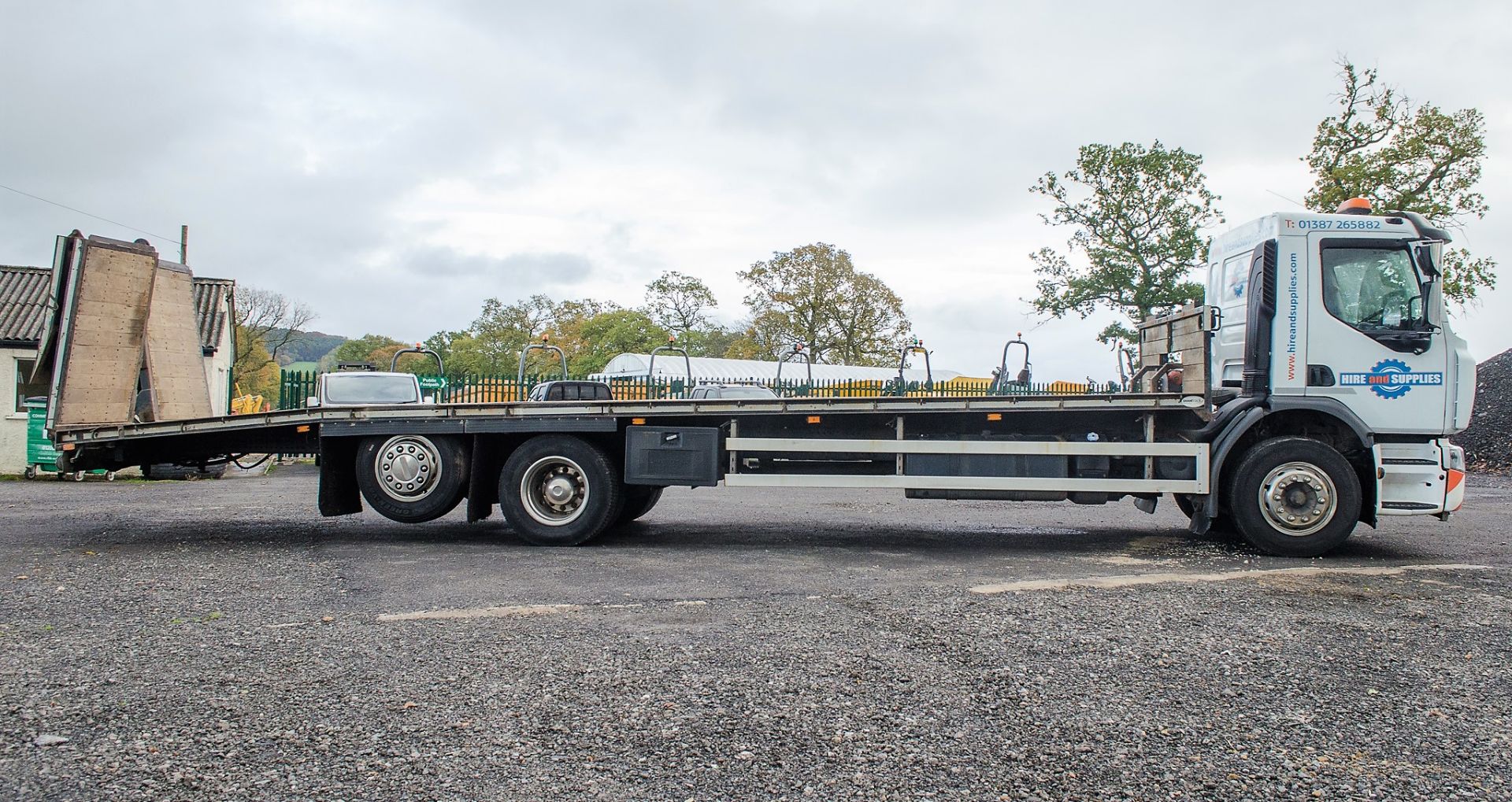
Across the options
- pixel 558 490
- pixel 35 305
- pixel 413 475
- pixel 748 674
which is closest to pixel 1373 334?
pixel 748 674

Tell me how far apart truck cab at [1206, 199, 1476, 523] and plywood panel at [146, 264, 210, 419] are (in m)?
9.39

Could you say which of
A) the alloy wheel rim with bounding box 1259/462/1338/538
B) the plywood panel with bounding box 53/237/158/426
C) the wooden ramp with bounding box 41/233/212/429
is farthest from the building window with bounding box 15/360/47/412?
the alloy wheel rim with bounding box 1259/462/1338/538

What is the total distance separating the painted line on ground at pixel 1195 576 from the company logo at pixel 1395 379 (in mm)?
1376

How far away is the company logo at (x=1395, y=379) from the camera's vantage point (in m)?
7.99

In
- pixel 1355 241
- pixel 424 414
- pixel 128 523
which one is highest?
pixel 1355 241

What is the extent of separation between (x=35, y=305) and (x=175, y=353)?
15.4 m

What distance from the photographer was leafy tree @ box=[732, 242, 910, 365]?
194 ft

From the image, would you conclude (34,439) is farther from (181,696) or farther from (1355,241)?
(1355,241)

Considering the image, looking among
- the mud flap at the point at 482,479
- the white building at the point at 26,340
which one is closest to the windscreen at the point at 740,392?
the white building at the point at 26,340

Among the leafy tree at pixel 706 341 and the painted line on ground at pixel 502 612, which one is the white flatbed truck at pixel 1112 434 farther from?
the leafy tree at pixel 706 341

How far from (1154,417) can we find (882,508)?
4.54 metres

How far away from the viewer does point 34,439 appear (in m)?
18.0

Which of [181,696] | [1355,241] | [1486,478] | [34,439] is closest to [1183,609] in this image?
[1355,241]

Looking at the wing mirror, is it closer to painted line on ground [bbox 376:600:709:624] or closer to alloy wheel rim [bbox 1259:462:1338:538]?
alloy wheel rim [bbox 1259:462:1338:538]
